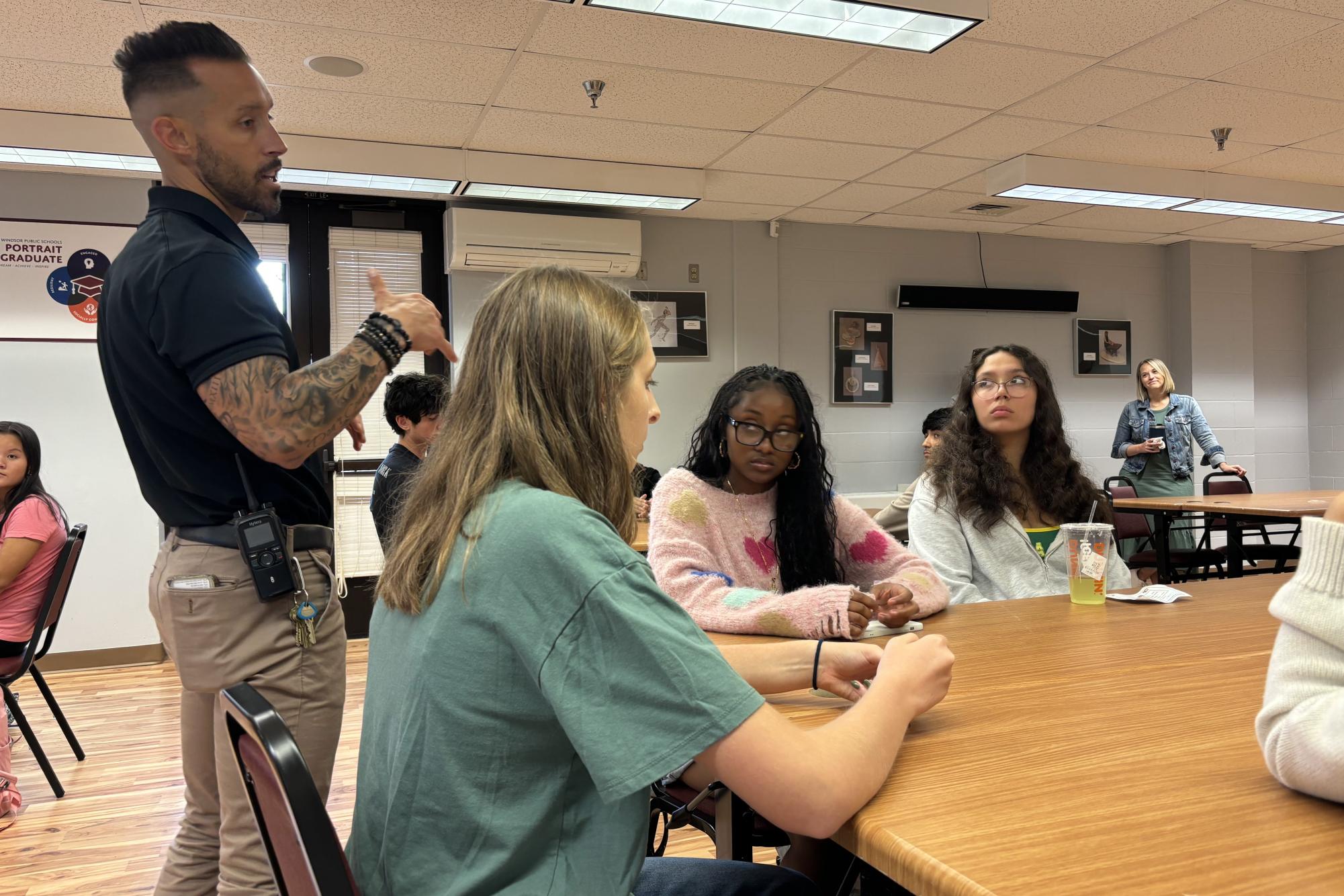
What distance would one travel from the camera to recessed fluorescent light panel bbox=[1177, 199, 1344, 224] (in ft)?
19.1

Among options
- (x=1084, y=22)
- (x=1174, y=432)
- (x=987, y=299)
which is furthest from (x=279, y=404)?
(x=987, y=299)

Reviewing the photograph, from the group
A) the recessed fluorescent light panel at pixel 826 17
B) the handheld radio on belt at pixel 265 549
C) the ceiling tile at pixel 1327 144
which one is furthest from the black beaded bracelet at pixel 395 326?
the ceiling tile at pixel 1327 144

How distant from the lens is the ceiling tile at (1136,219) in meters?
6.19

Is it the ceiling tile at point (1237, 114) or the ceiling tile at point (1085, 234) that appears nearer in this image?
the ceiling tile at point (1237, 114)

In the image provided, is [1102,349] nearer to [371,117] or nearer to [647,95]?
[647,95]

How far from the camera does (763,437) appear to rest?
1.94 metres

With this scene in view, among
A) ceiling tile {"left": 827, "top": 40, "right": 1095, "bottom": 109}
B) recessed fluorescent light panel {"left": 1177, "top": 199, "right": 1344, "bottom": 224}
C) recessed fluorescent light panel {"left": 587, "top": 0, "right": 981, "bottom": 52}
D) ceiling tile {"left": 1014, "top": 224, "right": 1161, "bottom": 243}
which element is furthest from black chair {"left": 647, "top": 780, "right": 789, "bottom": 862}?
ceiling tile {"left": 1014, "top": 224, "right": 1161, "bottom": 243}

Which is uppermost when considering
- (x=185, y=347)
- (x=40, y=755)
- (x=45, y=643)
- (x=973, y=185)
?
(x=973, y=185)

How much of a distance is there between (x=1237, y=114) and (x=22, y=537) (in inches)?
212

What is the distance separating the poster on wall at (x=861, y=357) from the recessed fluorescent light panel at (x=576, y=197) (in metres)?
1.57

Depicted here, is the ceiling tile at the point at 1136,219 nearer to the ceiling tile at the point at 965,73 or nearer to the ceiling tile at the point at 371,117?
the ceiling tile at the point at 965,73

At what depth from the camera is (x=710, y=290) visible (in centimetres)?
629

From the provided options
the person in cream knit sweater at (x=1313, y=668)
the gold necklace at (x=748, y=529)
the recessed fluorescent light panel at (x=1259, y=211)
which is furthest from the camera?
the recessed fluorescent light panel at (x=1259, y=211)

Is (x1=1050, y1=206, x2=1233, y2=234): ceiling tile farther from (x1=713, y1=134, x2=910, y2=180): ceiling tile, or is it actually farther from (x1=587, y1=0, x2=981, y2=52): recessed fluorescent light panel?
(x1=587, y1=0, x2=981, y2=52): recessed fluorescent light panel
